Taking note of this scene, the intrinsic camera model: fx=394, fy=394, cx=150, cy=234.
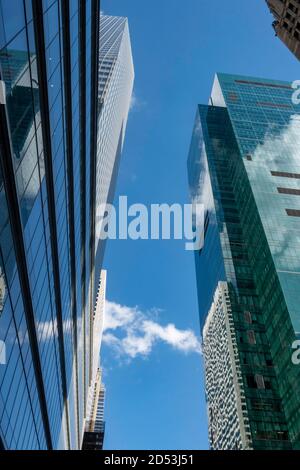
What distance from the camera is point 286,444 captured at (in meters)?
60.3

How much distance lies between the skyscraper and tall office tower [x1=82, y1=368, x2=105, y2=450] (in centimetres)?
8476

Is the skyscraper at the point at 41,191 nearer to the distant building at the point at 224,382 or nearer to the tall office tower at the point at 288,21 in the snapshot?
the tall office tower at the point at 288,21

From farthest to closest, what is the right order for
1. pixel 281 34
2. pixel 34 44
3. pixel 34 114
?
pixel 281 34 < pixel 34 114 < pixel 34 44

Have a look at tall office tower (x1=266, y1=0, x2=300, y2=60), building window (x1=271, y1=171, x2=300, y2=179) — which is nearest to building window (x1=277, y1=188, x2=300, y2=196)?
building window (x1=271, y1=171, x2=300, y2=179)

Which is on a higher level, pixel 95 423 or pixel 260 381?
pixel 260 381

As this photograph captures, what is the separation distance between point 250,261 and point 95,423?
4344 inches

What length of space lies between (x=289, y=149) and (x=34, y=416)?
87.9m

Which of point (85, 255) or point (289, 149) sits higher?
point (289, 149)

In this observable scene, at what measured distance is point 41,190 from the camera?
24.1 meters

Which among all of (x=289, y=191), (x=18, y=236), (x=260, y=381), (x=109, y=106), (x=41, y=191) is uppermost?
(x=109, y=106)

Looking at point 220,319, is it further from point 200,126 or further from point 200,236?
point 200,126

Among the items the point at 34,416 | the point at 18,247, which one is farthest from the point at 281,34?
the point at 34,416

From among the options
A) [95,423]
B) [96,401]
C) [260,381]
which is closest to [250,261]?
[260,381]

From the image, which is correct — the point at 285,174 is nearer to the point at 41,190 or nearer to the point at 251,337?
the point at 251,337
